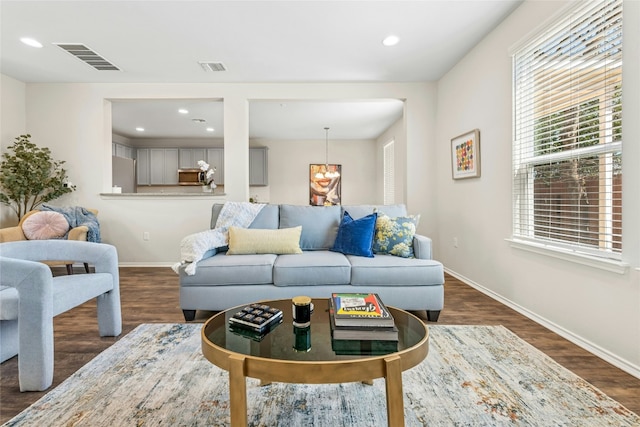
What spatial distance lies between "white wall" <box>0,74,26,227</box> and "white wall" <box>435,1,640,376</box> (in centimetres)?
546

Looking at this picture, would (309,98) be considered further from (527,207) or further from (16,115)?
(16,115)

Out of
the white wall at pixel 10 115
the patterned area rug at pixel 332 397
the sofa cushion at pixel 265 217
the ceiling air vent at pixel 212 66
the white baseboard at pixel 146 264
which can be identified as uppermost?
the ceiling air vent at pixel 212 66

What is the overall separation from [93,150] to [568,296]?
17.5ft

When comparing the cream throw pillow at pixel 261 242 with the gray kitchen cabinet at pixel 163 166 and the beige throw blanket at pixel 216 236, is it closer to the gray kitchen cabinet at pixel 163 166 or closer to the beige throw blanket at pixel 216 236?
the beige throw blanket at pixel 216 236

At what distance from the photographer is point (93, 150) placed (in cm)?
432

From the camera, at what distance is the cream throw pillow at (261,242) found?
8.89ft

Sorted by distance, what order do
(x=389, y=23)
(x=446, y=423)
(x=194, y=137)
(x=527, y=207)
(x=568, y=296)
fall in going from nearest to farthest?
(x=446, y=423) < (x=568, y=296) < (x=527, y=207) < (x=389, y=23) < (x=194, y=137)

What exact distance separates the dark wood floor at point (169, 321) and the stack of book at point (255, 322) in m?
1.03

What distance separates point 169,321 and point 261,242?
0.90 metres

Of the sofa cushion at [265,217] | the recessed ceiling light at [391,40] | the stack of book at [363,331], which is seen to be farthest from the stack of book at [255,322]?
the recessed ceiling light at [391,40]

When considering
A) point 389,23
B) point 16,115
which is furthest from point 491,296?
point 16,115

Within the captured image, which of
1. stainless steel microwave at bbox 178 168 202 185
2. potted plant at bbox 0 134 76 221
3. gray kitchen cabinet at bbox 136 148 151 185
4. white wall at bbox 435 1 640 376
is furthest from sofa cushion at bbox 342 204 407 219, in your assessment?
gray kitchen cabinet at bbox 136 148 151 185

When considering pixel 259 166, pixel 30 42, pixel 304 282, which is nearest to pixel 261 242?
pixel 304 282

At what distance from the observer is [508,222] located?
2.83 metres
